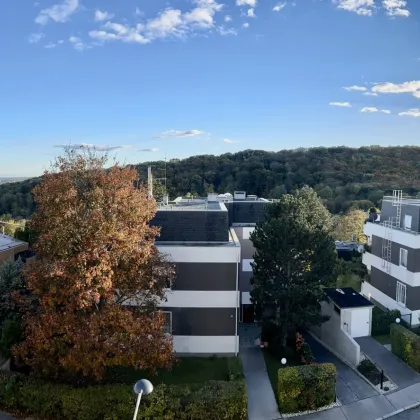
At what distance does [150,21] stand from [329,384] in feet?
64.9

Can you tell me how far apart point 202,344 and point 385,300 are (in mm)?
13213

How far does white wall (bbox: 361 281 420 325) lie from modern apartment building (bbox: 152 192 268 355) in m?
10.9

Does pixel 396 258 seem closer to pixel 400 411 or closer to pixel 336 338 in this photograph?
pixel 336 338

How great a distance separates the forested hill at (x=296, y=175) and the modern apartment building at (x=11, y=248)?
90.7 feet

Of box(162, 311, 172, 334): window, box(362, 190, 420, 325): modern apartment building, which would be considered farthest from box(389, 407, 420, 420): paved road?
box(162, 311, 172, 334): window

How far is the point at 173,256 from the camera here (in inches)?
758

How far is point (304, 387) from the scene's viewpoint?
15.5m

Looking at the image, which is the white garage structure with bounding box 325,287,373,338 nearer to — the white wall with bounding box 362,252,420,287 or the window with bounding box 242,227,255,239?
the white wall with bounding box 362,252,420,287

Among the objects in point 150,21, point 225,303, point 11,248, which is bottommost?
point 225,303

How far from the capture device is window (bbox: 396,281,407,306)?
2406 centimetres

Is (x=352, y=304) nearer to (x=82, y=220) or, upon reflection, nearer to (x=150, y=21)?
(x=82, y=220)

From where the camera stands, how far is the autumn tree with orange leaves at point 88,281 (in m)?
13.9

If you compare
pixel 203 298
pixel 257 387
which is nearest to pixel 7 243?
pixel 203 298

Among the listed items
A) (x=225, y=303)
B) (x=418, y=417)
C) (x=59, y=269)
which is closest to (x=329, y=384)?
(x=418, y=417)
